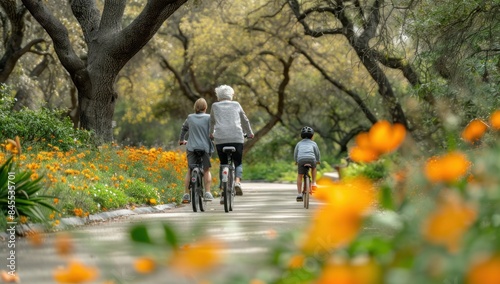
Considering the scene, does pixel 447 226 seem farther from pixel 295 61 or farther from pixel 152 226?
pixel 295 61

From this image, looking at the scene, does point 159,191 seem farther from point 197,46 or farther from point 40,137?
point 197,46

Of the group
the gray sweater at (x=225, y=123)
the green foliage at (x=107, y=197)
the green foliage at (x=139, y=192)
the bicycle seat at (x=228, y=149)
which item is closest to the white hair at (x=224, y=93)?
the gray sweater at (x=225, y=123)

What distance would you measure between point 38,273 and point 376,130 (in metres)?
4.49

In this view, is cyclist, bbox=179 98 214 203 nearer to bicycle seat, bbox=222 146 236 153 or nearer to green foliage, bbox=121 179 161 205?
bicycle seat, bbox=222 146 236 153

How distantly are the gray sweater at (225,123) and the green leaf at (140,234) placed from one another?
12.5 m

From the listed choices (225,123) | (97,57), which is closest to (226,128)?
(225,123)

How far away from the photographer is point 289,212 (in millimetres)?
15133

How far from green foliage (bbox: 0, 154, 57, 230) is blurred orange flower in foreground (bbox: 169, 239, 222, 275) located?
7009 mm

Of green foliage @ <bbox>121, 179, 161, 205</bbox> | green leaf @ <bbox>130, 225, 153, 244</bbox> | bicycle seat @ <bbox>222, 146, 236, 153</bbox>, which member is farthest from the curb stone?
green leaf @ <bbox>130, 225, 153, 244</bbox>

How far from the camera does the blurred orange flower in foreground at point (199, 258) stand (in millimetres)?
2146

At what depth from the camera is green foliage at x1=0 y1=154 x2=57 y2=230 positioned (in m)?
9.09

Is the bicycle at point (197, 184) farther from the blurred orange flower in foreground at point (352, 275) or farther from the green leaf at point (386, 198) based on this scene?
the blurred orange flower in foreground at point (352, 275)

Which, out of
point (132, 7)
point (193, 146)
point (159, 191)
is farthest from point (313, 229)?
point (132, 7)

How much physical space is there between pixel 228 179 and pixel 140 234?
12246mm
